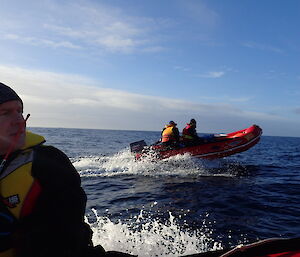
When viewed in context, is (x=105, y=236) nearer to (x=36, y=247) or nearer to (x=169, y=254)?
(x=169, y=254)

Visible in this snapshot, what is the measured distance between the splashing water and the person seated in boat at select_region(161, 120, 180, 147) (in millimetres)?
9652

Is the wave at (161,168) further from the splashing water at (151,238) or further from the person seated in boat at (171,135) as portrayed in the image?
the splashing water at (151,238)

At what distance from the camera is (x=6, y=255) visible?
5.12 ft

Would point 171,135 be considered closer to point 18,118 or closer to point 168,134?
point 168,134

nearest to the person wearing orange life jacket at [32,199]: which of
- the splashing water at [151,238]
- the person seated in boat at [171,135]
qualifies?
the splashing water at [151,238]

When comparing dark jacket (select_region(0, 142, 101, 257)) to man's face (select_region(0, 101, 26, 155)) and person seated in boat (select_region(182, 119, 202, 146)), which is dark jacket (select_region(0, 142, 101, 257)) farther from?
person seated in boat (select_region(182, 119, 202, 146))

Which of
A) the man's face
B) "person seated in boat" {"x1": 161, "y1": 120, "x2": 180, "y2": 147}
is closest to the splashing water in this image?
the man's face

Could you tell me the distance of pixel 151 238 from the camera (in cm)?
520

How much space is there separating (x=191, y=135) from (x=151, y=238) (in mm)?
11131

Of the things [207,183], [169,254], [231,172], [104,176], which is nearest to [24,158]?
[169,254]

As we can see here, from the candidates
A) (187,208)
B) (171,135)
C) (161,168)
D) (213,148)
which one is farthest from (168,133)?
(187,208)

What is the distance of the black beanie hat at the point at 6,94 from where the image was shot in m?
1.63

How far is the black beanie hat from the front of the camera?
1.63 m

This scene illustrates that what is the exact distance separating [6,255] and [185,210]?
6.29 meters
